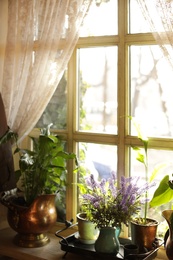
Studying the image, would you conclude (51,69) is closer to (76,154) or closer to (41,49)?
(41,49)

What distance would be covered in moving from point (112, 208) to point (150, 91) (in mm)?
713

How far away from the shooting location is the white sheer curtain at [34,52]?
2705 mm

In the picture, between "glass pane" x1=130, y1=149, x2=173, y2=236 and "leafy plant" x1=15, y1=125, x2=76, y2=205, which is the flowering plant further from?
"leafy plant" x1=15, y1=125, x2=76, y2=205

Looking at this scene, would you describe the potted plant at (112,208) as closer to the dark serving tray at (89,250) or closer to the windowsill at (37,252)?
the dark serving tray at (89,250)

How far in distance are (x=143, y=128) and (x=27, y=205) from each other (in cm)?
81

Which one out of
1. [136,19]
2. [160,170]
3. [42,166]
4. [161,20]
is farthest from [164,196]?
[136,19]

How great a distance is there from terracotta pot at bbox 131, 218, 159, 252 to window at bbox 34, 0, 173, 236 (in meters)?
0.35

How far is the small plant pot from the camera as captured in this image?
258cm

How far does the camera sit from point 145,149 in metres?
2.45

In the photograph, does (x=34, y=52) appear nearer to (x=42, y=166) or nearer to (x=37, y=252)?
(x=42, y=166)

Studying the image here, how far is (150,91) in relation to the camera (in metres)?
2.63

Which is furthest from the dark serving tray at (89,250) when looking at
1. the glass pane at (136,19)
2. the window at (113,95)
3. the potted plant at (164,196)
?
the glass pane at (136,19)

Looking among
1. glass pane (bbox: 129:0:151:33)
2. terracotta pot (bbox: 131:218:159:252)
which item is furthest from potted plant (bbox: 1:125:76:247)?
glass pane (bbox: 129:0:151:33)

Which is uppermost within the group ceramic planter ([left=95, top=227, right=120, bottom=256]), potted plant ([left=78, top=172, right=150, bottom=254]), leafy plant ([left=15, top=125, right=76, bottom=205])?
leafy plant ([left=15, top=125, right=76, bottom=205])
